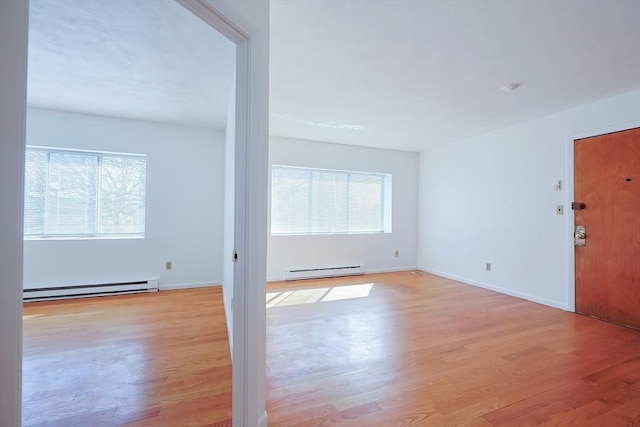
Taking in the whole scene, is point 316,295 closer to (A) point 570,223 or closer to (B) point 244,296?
(B) point 244,296

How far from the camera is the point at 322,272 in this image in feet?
15.7

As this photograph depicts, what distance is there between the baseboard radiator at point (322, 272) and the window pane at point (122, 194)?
92.0 inches

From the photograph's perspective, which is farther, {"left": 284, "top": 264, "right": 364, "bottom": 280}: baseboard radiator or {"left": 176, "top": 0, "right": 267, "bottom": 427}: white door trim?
{"left": 284, "top": 264, "right": 364, "bottom": 280}: baseboard radiator

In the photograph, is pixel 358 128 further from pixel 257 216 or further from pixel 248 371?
pixel 248 371

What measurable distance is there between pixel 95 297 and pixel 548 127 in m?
6.23

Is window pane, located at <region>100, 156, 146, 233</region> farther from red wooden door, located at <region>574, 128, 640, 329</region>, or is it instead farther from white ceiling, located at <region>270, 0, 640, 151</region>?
red wooden door, located at <region>574, 128, 640, 329</region>

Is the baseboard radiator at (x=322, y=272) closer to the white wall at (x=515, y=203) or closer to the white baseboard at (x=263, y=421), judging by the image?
the white wall at (x=515, y=203)

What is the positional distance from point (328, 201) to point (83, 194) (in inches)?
140

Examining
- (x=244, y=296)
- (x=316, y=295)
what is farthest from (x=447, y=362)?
(x=316, y=295)

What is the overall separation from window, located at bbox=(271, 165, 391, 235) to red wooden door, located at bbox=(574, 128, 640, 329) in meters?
2.84

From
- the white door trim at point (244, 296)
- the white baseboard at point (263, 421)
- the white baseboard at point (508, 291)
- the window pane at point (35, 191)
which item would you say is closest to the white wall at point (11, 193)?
the white door trim at point (244, 296)

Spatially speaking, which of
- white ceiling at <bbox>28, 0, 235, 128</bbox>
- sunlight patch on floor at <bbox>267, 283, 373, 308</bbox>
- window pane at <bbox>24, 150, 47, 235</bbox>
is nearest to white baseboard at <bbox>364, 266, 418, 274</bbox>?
sunlight patch on floor at <bbox>267, 283, 373, 308</bbox>

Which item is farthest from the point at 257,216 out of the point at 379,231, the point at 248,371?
the point at 379,231

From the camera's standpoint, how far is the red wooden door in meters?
2.78
